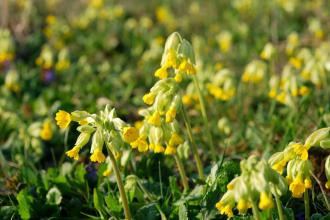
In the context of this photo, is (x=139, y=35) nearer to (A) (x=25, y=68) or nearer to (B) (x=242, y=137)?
(A) (x=25, y=68)

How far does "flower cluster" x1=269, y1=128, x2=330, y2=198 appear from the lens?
95.3 inches

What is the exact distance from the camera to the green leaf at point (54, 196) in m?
3.32

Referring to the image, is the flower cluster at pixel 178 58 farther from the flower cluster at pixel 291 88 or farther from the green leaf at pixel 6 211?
the flower cluster at pixel 291 88

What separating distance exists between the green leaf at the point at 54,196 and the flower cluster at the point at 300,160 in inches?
57.0

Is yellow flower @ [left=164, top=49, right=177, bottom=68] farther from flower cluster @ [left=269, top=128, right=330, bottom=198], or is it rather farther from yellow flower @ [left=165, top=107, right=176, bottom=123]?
flower cluster @ [left=269, top=128, right=330, bottom=198]

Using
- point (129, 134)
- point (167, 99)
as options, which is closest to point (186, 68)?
point (167, 99)

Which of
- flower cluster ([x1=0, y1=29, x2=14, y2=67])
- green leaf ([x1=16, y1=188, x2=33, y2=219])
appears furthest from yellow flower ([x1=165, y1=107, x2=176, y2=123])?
flower cluster ([x1=0, y1=29, x2=14, y2=67])

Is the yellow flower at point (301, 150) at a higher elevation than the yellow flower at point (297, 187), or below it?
higher

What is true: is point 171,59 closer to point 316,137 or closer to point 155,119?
point 155,119

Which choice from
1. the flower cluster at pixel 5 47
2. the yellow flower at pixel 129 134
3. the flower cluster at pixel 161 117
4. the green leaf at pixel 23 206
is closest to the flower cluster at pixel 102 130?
the yellow flower at pixel 129 134

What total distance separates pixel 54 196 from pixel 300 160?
1.60 m

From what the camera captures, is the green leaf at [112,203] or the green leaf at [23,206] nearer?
the green leaf at [112,203]

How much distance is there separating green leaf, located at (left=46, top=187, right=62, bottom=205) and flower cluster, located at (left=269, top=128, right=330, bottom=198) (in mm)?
1448

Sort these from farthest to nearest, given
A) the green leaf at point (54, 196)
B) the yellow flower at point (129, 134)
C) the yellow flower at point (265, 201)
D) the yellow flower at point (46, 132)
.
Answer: the yellow flower at point (46, 132), the green leaf at point (54, 196), the yellow flower at point (129, 134), the yellow flower at point (265, 201)
